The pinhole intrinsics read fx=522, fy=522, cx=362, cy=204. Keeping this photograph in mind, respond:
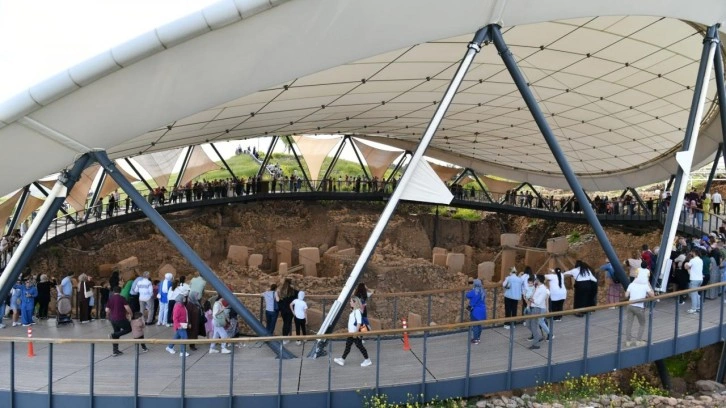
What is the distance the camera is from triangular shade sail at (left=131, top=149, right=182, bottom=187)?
31.3 metres

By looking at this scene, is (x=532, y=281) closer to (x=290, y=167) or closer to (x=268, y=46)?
(x=268, y=46)

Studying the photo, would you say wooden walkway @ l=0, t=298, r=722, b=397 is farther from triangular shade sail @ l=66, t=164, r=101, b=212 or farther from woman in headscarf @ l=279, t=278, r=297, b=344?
triangular shade sail @ l=66, t=164, r=101, b=212

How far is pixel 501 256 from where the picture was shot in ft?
105

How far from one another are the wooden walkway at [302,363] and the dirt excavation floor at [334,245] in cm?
424

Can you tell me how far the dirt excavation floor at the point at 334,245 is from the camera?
2022 cm

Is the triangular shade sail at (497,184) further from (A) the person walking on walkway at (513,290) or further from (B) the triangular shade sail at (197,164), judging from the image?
(A) the person walking on walkway at (513,290)

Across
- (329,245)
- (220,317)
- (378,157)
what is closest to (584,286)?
(220,317)

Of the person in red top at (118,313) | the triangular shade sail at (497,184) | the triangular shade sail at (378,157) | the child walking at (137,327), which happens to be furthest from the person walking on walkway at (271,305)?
the triangular shade sail at (497,184)

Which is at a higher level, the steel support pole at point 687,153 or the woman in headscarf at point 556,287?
the steel support pole at point 687,153

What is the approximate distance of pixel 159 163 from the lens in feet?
105

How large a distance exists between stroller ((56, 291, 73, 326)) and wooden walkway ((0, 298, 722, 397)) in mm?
2086

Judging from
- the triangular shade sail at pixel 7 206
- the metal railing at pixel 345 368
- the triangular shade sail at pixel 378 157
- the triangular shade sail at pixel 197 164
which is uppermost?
the triangular shade sail at pixel 378 157

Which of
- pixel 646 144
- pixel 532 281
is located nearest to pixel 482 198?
pixel 646 144

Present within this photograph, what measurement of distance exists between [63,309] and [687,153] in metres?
14.9
